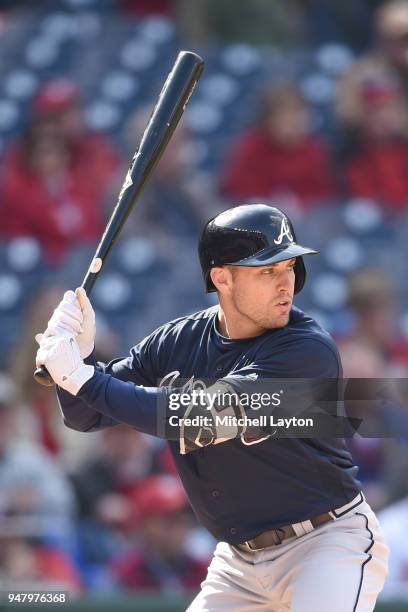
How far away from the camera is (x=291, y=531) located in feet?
11.3

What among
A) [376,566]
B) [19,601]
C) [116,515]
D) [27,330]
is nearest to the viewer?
[376,566]

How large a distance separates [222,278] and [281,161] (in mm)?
3975

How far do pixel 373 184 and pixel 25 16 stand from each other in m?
3.42

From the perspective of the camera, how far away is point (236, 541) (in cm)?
346

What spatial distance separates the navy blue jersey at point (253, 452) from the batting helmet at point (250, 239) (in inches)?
8.2

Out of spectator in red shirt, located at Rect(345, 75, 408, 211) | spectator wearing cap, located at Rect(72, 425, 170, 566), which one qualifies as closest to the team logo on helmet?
spectator wearing cap, located at Rect(72, 425, 170, 566)

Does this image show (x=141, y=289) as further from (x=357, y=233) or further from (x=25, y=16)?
(x=25, y=16)

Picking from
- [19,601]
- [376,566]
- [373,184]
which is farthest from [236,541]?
[373,184]

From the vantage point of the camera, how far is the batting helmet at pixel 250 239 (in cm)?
342

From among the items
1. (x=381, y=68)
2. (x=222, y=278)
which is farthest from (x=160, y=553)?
(x=381, y=68)

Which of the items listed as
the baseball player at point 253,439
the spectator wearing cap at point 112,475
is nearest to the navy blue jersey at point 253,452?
the baseball player at point 253,439

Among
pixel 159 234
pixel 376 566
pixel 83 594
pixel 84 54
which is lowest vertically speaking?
pixel 83 594

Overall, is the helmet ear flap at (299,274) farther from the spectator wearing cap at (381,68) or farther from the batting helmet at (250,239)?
the spectator wearing cap at (381,68)

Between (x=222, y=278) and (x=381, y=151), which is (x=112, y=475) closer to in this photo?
(x=222, y=278)
